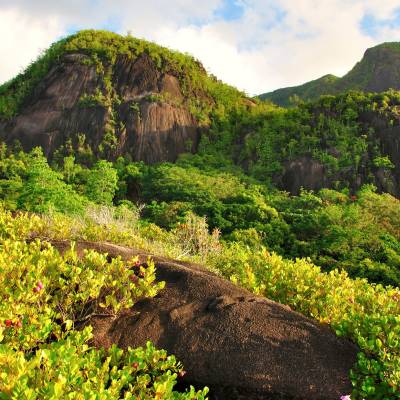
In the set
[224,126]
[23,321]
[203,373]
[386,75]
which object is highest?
[386,75]

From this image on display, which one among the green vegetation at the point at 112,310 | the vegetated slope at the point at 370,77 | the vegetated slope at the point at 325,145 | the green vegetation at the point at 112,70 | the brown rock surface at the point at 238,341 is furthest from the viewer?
the vegetated slope at the point at 370,77

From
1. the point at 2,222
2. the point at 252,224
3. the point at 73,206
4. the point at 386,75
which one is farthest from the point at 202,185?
the point at 386,75

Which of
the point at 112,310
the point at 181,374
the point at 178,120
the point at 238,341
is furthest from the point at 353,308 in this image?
the point at 178,120

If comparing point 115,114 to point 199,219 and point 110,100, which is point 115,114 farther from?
point 199,219

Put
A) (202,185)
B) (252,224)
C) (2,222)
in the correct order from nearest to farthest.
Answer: (2,222) → (252,224) → (202,185)

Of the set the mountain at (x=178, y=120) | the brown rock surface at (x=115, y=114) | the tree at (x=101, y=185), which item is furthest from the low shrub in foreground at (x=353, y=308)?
the brown rock surface at (x=115, y=114)

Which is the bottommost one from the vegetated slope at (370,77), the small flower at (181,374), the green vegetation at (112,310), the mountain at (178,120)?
the small flower at (181,374)

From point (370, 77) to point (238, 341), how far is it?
66.9 meters

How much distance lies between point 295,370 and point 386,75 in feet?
217

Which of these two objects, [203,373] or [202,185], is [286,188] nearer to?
[202,185]

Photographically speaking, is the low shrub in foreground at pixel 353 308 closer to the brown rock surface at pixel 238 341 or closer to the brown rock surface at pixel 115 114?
the brown rock surface at pixel 238 341

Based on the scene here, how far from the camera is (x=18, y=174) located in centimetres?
3036

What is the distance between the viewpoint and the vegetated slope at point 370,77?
6216cm

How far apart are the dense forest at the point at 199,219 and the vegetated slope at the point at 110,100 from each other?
0.24 m
